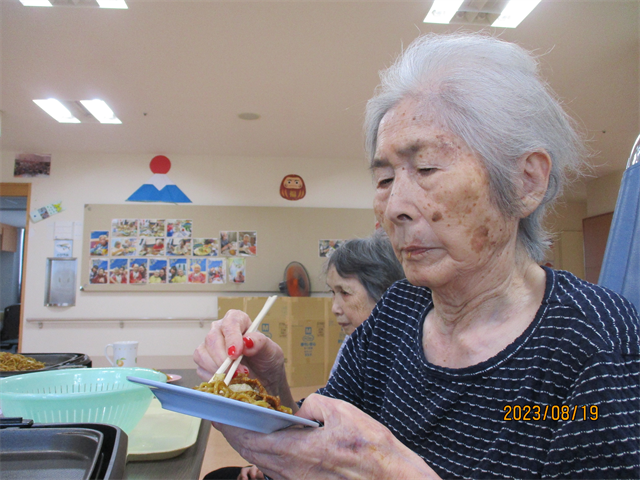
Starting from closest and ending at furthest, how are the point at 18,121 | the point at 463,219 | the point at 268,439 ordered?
1. the point at 268,439
2. the point at 463,219
3. the point at 18,121

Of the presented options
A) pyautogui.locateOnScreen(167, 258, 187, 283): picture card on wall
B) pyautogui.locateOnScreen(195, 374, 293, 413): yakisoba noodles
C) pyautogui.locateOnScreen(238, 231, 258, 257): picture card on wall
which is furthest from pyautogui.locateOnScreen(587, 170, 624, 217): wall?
pyautogui.locateOnScreen(195, 374, 293, 413): yakisoba noodles

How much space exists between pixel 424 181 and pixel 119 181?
4.84 metres

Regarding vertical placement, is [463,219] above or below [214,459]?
above

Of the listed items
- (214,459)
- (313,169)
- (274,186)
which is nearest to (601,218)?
(313,169)

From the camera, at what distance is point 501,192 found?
67 cm

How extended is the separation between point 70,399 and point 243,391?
12.2 inches

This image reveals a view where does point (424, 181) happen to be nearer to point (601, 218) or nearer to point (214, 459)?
point (214, 459)

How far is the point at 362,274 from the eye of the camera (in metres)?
1.75

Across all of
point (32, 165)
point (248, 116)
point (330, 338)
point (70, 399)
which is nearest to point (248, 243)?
point (330, 338)

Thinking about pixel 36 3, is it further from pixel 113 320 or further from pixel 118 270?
pixel 113 320

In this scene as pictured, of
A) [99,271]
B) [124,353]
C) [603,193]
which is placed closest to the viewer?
[124,353]

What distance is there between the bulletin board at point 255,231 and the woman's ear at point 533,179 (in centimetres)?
406

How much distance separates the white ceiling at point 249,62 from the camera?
2.48 metres

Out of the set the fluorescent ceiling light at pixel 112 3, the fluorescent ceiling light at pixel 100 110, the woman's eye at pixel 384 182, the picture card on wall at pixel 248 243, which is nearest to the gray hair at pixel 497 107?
the woman's eye at pixel 384 182
